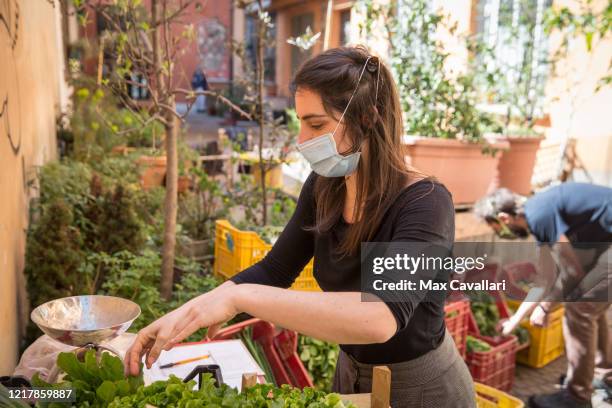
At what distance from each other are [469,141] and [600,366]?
2417 millimetres

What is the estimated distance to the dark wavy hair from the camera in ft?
5.73

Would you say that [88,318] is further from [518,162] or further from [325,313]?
[518,162]

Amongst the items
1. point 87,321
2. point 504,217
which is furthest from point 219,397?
point 504,217

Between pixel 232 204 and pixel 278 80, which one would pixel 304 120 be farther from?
pixel 278 80

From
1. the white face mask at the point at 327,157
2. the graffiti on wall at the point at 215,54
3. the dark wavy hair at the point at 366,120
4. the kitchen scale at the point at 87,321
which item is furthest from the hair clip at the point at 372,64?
the graffiti on wall at the point at 215,54

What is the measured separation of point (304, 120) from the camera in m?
1.81

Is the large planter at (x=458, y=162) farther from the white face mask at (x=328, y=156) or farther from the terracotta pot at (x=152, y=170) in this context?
the white face mask at (x=328, y=156)

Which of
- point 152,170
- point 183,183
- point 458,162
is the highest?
point 458,162

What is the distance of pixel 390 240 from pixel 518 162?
5354mm

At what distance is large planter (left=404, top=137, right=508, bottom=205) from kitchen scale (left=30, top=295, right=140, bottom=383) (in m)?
4.02

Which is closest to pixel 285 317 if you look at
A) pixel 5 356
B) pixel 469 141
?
pixel 5 356

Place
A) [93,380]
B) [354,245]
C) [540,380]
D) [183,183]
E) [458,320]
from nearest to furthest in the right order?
[93,380] → [354,245] → [458,320] → [540,380] → [183,183]

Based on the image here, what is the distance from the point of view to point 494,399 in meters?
3.30

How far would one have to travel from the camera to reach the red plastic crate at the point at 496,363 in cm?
401
